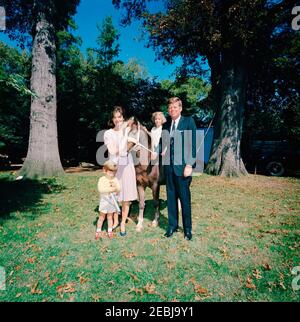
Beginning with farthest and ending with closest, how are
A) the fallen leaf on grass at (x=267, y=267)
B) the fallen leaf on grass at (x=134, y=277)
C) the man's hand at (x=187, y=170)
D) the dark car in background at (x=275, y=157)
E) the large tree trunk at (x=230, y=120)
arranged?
the dark car in background at (x=275, y=157)
the large tree trunk at (x=230, y=120)
the man's hand at (x=187, y=170)
the fallen leaf on grass at (x=267, y=267)
the fallen leaf on grass at (x=134, y=277)

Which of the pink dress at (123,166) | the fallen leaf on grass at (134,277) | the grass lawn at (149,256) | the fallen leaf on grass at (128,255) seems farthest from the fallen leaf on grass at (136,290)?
the pink dress at (123,166)

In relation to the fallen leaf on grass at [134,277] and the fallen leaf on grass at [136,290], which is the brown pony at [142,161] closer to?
the fallen leaf on grass at [134,277]

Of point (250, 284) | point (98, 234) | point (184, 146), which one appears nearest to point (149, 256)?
point (98, 234)

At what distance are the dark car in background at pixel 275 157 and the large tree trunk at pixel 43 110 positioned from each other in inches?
454

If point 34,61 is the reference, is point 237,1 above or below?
above

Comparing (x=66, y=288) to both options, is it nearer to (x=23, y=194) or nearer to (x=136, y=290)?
(x=136, y=290)

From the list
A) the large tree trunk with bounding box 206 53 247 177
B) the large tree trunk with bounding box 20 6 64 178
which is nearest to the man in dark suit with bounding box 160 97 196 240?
the large tree trunk with bounding box 20 6 64 178

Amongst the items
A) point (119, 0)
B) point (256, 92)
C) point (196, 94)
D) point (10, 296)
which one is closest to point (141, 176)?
point (10, 296)

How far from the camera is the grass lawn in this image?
319cm

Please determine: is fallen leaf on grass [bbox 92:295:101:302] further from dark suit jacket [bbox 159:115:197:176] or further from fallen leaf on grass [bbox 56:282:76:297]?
dark suit jacket [bbox 159:115:197:176]

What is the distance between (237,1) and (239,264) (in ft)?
36.8

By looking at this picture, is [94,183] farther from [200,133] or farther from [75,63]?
[75,63]

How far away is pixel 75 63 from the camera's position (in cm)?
2175

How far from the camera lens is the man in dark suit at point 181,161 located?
4.58 metres
